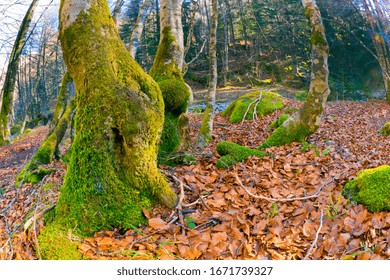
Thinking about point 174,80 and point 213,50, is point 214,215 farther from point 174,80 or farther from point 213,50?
point 213,50

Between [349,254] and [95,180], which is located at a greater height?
[95,180]

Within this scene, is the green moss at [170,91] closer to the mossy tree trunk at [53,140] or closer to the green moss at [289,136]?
the green moss at [289,136]

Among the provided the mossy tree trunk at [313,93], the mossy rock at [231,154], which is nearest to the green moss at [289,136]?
the mossy tree trunk at [313,93]

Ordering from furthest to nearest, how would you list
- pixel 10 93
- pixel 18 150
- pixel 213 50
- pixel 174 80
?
pixel 18 150, pixel 10 93, pixel 213 50, pixel 174 80

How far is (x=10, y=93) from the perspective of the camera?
9570mm

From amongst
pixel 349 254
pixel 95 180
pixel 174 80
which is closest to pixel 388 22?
pixel 174 80

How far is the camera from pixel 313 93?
6172mm

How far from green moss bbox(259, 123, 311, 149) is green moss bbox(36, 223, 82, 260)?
4451 millimetres

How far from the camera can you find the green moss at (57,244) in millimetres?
2582

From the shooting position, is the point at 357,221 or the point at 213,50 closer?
the point at 357,221

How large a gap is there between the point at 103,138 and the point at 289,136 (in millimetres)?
4516

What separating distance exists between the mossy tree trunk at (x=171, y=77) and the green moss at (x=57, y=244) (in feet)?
7.11

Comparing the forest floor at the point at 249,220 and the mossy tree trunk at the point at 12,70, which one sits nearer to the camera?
the forest floor at the point at 249,220

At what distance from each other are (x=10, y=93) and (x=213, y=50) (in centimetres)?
754
